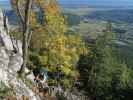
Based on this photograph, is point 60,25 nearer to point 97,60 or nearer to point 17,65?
point 97,60

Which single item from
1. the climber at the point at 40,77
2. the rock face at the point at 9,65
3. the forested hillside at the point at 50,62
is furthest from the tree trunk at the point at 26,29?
the climber at the point at 40,77

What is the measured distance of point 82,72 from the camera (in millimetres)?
58781

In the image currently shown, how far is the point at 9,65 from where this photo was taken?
29.4 meters

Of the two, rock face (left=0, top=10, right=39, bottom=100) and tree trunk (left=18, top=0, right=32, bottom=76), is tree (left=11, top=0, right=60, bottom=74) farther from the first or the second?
rock face (left=0, top=10, right=39, bottom=100)

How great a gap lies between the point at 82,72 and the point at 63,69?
10392mm

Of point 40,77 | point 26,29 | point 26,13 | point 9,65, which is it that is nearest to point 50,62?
point 40,77

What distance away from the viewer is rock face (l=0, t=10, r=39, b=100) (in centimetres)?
2569

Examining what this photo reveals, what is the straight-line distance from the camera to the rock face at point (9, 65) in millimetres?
25688

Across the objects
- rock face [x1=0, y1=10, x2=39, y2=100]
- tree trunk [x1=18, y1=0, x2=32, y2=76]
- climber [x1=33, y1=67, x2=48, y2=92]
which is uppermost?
tree trunk [x1=18, y1=0, x2=32, y2=76]

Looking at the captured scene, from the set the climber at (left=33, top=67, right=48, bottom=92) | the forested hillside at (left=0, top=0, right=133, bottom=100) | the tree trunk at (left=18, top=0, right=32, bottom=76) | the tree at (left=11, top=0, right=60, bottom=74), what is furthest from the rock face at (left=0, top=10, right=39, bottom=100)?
the climber at (left=33, top=67, right=48, bottom=92)

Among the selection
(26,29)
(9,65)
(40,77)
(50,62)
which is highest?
(26,29)

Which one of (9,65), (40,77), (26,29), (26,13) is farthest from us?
(40,77)

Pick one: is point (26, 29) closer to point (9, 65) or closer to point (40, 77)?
point (9, 65)

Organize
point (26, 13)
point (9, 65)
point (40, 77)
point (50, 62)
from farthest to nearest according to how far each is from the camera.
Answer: point (50, 62) → point (40, 77) → point (9, 65) → point (26, 13)
